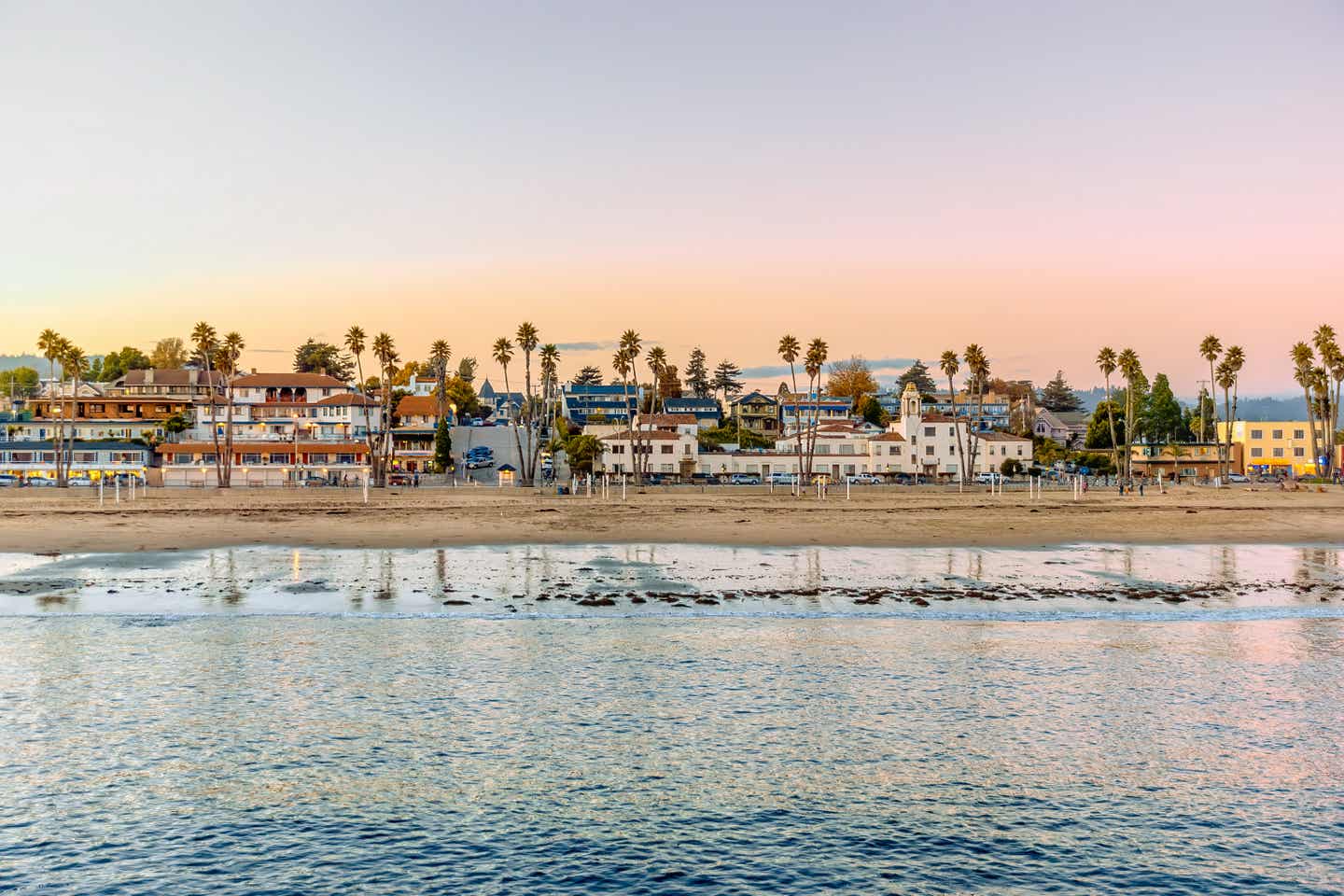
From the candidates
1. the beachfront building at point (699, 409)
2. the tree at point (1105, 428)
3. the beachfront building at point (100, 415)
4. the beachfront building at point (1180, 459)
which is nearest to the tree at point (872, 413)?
the beachfront building at point (699, 409)

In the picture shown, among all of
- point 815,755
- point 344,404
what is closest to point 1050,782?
point 815,755

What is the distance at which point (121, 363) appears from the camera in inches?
6599

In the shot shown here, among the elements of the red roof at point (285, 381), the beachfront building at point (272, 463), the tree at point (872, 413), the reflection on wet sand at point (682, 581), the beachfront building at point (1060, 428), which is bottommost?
the reflection on wet sand at point (682, 581)

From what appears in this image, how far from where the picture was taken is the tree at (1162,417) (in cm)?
14850

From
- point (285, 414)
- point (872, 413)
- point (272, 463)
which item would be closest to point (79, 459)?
point (285, 414)

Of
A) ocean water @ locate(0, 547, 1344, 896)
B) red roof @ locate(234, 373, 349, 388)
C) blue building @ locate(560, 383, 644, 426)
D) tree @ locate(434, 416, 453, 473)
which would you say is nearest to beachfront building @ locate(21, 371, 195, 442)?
red roof @ locate(234, 373, 349, 388)

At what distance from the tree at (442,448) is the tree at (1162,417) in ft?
330

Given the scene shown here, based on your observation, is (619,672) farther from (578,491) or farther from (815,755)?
(578,491)

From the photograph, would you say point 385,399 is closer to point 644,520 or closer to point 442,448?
point 442,448

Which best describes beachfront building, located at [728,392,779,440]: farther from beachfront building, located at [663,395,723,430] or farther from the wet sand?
the wet sand

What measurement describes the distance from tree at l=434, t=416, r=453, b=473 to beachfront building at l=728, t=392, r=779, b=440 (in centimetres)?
5415

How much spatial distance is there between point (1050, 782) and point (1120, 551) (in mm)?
37397

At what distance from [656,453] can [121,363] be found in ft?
333

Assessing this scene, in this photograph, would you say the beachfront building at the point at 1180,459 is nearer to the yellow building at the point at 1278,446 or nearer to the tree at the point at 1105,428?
the yellow building at the point at 1278,446
